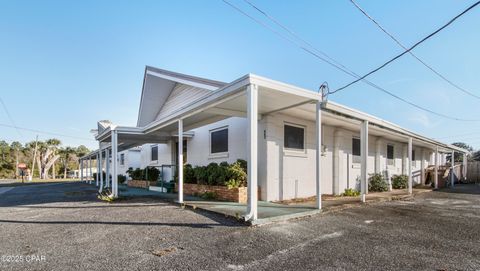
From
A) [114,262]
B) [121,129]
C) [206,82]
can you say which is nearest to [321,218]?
[114,262]

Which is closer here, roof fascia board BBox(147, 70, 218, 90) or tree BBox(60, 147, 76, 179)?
roof fascia board BBox(147, 70, 218, 90)

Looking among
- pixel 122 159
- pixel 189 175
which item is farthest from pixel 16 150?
pixel 189 175

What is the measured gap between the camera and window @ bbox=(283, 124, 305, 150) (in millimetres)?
8922

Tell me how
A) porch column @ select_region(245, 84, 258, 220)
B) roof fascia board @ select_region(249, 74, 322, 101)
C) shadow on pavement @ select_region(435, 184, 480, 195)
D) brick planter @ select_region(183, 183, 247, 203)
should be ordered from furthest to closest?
shadow on pavement @ select_region(435, 184, 480, 195), brick planter @ select_region(183, 183, 247, 203), roof fascia board @ select_region(249, 74, 322, 101), porch column @ select_region(245, 84, 258, 220)

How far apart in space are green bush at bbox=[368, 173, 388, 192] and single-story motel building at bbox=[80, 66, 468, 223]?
0.56m

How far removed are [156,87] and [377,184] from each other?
468 inches

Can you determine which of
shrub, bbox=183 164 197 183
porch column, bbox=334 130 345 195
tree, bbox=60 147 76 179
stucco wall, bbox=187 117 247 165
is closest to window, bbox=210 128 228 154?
stucco wall, bbox=187 117 247 165

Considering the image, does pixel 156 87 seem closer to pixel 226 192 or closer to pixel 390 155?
pixel 226 192

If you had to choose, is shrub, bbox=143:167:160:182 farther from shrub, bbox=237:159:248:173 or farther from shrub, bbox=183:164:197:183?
shrub, bbox=237:159:248:173

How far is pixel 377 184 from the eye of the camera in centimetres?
1235

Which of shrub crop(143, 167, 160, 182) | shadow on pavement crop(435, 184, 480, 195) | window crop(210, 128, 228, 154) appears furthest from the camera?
shrub crop(143, 167, 160, 182)

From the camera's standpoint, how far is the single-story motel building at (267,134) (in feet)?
20.3

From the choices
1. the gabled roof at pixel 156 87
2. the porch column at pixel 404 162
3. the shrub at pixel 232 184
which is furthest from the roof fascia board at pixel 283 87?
the porch column at pixel 404 162

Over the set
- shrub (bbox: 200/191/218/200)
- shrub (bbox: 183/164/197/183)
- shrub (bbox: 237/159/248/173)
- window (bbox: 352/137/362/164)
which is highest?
window (bbox: 352/137/362/164)
